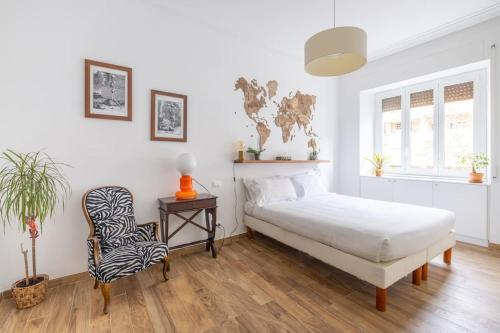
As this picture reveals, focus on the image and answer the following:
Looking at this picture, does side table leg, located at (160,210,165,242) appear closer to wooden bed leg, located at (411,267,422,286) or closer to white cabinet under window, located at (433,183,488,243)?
wooden bed leg, located at (411,267,422,286)

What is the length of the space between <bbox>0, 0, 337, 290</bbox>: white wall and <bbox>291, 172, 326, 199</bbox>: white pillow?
37.4 inches

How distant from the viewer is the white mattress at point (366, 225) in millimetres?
1844

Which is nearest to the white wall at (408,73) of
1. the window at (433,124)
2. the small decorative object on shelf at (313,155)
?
the window at (433,124)

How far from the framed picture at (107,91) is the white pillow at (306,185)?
2500 millimetres

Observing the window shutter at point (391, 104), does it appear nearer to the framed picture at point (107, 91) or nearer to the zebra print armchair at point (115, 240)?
the framed picture at point (107, 91)

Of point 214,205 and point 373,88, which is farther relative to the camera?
point 373,88

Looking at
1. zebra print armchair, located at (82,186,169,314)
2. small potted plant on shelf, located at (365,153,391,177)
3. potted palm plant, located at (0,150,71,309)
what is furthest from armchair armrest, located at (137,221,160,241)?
small potted plant on shelf, located at (365,153,391,177)

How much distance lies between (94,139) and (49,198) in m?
0.67

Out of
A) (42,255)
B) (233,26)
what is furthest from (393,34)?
(42,255)

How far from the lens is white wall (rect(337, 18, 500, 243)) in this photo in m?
2.95

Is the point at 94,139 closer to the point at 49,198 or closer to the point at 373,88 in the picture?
the point at 49,198

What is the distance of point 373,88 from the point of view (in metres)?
4.21

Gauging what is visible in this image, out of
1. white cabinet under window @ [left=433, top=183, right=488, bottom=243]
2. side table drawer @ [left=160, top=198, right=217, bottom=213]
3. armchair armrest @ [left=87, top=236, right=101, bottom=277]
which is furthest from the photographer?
white cabinet under window @ [left=433, top=183, right=488, bottom=243]

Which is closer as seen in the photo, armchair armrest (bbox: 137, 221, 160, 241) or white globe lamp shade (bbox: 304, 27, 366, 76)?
white globe lamp shade (bbox: 304, 27, 366, 76)
